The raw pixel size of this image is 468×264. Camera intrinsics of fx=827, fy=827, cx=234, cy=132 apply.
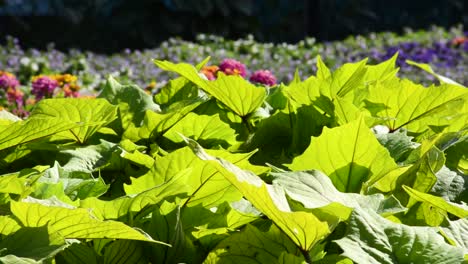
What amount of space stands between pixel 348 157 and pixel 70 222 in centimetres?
57

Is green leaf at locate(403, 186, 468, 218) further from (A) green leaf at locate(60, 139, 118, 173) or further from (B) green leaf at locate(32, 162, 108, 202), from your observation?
(A) green leaf at locate(60, 139, 118, 173)

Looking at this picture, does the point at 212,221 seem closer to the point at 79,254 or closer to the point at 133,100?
the point at 79,254

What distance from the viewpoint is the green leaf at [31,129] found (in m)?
1.51

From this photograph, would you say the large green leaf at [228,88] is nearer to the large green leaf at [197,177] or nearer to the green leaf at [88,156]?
the green leaf at [88,156]

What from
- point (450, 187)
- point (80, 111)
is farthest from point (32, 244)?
point (450, 187)

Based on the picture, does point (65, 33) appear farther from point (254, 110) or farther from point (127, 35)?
point (254, 110)

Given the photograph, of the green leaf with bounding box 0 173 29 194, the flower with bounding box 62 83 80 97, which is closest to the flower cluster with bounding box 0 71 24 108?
the flower with bounding box 62 83 80 97

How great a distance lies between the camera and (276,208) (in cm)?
116

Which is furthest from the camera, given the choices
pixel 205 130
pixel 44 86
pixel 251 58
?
pixel 251 58

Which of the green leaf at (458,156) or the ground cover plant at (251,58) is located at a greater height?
the green leaf at (458,156)

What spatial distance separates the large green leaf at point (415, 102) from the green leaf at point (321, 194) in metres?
0.51

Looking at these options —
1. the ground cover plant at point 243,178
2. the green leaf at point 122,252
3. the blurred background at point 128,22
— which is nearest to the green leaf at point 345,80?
the ground cover plant at point 243,178

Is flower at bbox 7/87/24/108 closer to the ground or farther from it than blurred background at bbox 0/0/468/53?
farther from it

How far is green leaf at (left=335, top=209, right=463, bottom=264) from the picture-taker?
1158 millimetres
